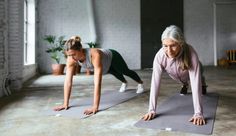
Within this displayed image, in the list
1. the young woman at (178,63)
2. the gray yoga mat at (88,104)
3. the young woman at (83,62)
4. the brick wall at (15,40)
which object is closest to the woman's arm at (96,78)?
the young woman at (83,62)

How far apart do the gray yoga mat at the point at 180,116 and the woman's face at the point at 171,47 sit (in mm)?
572

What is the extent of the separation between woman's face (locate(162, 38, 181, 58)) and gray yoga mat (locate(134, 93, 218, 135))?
1.88 ft

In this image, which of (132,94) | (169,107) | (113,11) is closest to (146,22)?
(113,11)

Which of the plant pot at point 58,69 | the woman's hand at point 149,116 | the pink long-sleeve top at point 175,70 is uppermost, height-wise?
the pink long-sleeve top at point 175,70

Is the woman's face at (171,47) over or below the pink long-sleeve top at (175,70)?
over

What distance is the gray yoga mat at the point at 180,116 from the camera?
1.90 m

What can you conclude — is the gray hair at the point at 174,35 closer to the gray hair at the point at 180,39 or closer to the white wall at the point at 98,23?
the gray hair at the point at 180,39

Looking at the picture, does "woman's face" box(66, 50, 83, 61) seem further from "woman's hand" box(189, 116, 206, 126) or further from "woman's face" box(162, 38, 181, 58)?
"woman's hand" box(189, 116, 206, 126)

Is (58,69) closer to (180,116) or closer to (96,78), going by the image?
(96,78)

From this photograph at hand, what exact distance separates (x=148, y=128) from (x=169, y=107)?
83 cm

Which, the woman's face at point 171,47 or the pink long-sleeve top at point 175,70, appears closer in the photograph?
the woman's face at point 171,47

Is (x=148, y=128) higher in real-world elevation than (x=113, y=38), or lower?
lower

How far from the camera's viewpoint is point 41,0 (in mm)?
7992

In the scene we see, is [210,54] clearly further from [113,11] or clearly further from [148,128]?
[148,128]
